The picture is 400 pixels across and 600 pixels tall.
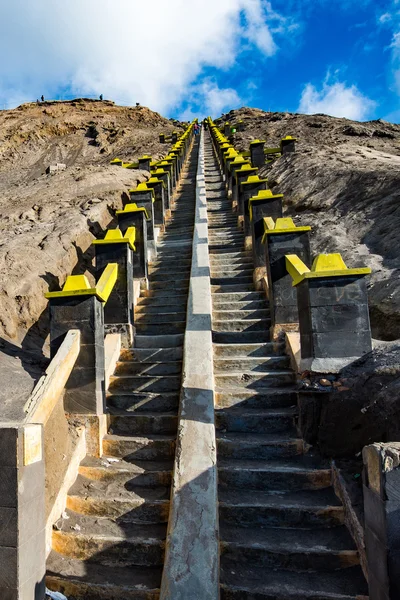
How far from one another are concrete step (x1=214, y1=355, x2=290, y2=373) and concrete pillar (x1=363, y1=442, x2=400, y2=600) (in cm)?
309

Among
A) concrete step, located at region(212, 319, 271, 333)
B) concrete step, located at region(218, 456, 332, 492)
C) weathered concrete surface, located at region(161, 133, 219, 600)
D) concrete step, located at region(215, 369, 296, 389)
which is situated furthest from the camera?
concrete step, located at region(212, 319, 271, 333)

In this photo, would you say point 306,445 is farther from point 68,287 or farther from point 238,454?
point 68,287

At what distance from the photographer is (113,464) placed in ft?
15.2

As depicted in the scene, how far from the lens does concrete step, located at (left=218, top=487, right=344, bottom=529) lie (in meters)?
3.85

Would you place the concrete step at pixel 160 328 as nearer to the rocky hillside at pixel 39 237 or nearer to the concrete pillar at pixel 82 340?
the rocky hillside at pixel 39 237

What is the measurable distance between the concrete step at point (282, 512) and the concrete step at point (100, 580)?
822mm

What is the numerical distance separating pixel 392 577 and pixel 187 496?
178 cm

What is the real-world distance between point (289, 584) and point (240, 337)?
372 cm

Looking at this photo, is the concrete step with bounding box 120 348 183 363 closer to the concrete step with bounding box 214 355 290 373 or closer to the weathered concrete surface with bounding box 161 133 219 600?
the weathered concrete surface with bounding box 161 133 219 600

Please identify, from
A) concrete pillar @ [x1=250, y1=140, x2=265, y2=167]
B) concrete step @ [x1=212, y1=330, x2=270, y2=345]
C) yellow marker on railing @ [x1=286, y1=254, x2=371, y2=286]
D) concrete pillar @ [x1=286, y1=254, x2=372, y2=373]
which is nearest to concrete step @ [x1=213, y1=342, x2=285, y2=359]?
concrete step @ [x1=212, y1=330, x2=270, y2=345]

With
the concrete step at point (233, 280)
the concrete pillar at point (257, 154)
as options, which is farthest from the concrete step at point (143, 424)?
the concrete pillar at point (257, 154)

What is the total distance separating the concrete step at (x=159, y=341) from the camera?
658 cm

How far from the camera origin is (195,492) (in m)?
3.74

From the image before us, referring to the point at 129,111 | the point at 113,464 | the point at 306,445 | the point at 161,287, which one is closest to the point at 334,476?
the point at 306,445
